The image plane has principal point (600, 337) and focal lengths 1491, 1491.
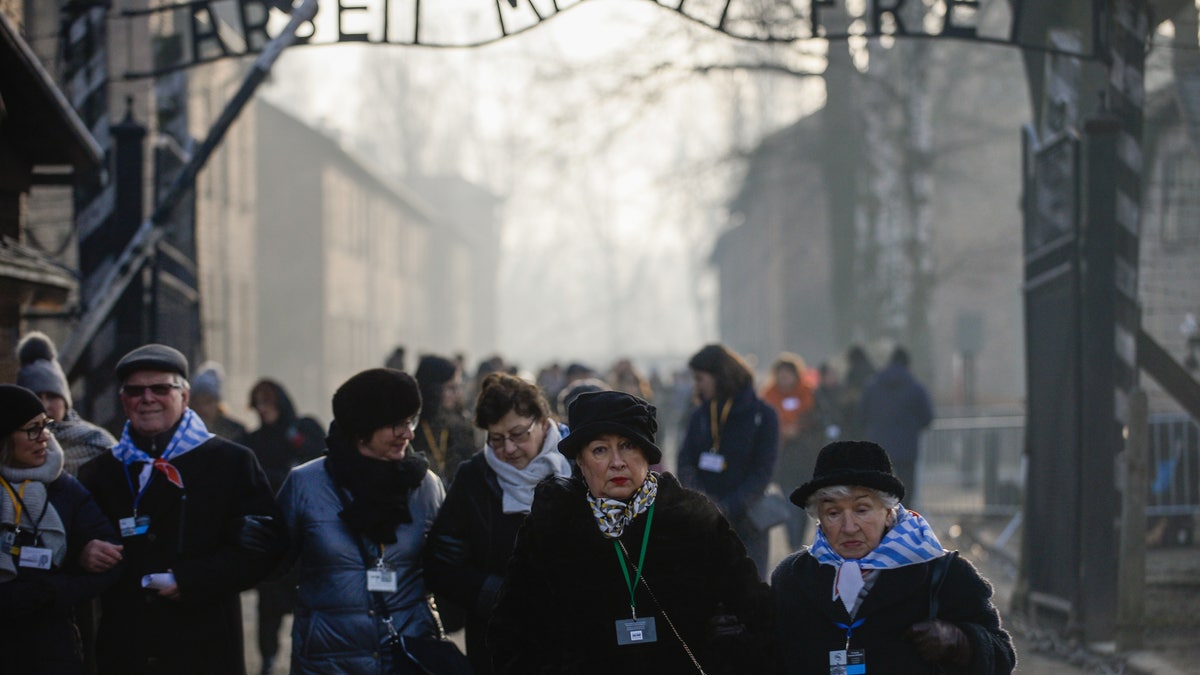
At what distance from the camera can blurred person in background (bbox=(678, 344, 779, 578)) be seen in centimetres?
853

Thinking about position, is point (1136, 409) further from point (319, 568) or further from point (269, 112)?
point (269, 112)

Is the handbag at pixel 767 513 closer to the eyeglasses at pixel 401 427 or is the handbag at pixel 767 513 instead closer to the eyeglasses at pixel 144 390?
the eyeglasses at pixel 401 427

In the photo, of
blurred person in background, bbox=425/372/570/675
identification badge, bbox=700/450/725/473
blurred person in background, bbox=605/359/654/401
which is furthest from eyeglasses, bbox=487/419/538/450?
blurred person in background, bbox=605/359/654/401

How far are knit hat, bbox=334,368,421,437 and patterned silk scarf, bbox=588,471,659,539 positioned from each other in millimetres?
1422

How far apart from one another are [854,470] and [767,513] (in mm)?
3879

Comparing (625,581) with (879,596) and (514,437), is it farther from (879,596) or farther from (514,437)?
(514,437)

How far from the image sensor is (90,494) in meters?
5.58

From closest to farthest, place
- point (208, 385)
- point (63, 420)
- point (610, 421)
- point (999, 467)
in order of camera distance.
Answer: point (610, 421), point (63, 420), point (208, 385), point (999, 467)

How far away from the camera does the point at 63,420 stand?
7.09m

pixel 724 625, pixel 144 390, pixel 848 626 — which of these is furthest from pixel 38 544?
pixel 848 626

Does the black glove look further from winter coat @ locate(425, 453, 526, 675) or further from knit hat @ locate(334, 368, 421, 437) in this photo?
winter coat @ locate(425, 453, 526, 675)

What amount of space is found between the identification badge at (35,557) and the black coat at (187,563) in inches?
12.3

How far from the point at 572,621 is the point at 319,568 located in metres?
1.51

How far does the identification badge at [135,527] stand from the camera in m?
5.58
